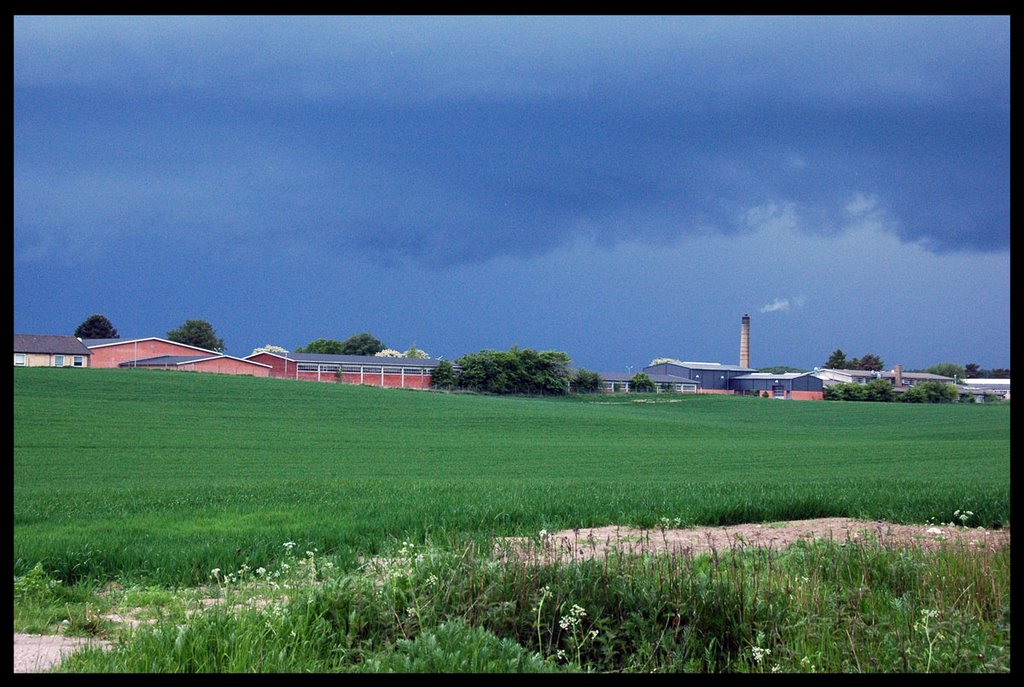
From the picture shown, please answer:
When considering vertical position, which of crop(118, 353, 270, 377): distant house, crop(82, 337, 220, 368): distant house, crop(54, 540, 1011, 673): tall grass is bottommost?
crop(54, 540, 1011, 673): tall grass

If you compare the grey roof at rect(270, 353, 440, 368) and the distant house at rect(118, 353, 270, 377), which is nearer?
the distant house at rect(118, 353, 270, 377)

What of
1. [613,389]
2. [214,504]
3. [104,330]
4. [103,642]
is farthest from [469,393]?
[103,642]

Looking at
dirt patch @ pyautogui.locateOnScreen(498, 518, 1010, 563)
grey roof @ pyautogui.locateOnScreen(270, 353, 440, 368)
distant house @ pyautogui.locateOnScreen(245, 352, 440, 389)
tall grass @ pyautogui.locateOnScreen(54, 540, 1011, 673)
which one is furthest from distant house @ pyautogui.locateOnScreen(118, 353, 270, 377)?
tall grass @ pyautogui.locateOnScreen(54, 540, 1011, 673)

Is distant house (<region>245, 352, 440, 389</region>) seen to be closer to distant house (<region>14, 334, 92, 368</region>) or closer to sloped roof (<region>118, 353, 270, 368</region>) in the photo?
sloped roof (<region>118, 353, 270, 368</region>)

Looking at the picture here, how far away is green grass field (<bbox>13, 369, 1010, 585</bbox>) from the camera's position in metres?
10.5

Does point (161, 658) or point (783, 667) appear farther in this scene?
point (783, 667)

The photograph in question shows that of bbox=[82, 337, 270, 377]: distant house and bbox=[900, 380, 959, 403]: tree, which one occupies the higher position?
bbox=[82, 337, 270, 377]: distant house

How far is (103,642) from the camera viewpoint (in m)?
5.84

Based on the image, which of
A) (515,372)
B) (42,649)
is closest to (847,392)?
(515,372)

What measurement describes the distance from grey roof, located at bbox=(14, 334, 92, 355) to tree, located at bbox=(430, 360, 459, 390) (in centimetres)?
3242

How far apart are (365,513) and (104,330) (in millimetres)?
Result: 98935

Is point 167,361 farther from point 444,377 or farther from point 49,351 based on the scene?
point 444,377

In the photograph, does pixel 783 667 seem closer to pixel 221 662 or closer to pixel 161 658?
pixel 221 662

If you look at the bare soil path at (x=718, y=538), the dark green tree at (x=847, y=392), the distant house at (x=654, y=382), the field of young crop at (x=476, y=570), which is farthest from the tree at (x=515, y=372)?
the bare soil path at (x=718, y=538)
